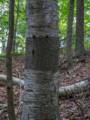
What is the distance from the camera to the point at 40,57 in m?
2.99

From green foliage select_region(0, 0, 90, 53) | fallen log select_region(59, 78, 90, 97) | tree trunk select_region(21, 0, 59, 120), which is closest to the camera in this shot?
tree trunk select_region(21, 0, 59, 120)

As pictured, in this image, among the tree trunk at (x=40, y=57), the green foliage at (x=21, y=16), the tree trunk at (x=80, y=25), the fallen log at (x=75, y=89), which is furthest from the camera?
the green foliage at (x=21, y=16)

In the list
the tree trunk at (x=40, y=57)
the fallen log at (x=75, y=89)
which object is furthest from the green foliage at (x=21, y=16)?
the tree trunk at (x=40, y=57)

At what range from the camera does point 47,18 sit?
9.71 ft

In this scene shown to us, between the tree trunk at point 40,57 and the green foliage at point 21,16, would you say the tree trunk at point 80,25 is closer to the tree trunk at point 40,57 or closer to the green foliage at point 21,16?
the green foliage at point 21,16

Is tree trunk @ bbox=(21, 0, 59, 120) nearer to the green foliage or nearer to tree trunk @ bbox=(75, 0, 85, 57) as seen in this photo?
tree trunk @ bbox=(75, 0, 85, 57)

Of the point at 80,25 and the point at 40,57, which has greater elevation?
the point at 80,25

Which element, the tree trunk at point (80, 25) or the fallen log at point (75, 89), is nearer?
the fallen log at point (75, 89)

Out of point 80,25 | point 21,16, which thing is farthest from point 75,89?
point 21,16

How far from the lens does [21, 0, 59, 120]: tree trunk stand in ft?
9.71

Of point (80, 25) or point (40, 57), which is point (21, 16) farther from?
point (40, 57)

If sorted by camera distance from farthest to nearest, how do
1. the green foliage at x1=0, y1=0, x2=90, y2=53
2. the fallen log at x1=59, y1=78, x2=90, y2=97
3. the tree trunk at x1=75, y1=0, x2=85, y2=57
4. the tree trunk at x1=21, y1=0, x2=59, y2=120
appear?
the green foliage at x1=0, y1=0, x2=90, y2=53
the tree trunk at x1=75, y1=0, x2=85, y2=57
the fallen log at x1=59, y1=78, x2=90, y2=97
the tree trunk at x1=21, y1=0, x2=59, y2=120

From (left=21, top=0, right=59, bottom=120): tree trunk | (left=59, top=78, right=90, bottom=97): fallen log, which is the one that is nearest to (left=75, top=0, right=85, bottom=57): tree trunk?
(left=59, top=78, right=90, bottom=97): fallen log

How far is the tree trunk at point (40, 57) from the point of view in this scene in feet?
9.71
